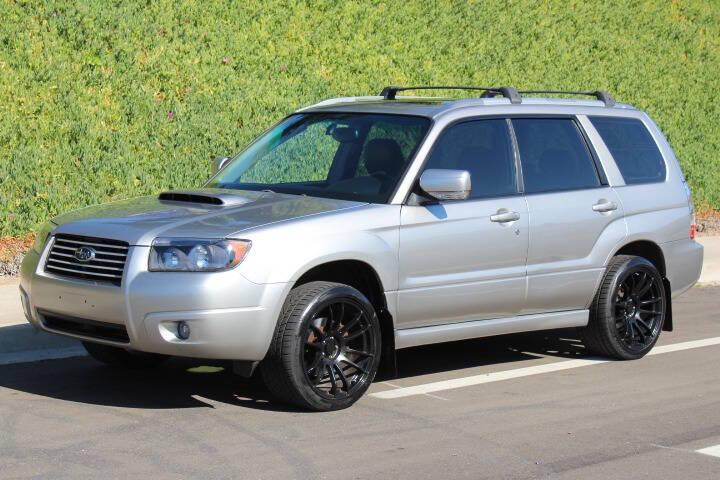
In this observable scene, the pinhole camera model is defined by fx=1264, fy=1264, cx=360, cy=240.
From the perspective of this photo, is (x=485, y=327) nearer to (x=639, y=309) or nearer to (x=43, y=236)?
(x=639, y=309)

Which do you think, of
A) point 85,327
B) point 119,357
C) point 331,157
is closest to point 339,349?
point 85,327

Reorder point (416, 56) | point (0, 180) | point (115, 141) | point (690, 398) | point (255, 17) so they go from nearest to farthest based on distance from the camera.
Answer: point (690, 398) → point (0, 180) → point (115, 141) → point (255, 17) → point (416, 56)

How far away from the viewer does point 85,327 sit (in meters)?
7.00

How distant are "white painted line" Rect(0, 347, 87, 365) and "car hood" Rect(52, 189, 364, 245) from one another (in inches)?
56.9

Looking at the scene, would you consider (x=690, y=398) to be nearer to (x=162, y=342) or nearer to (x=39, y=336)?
(x=162, y=342)

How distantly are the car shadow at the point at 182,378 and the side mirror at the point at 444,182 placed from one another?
1404 mm

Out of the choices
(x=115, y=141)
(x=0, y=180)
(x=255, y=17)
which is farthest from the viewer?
(x=255, y=17)

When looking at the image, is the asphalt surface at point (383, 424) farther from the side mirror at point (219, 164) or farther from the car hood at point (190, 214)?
the side mirror at point (219, 164)

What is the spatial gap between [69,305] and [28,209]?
5.14 meters

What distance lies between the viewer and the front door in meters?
7.44

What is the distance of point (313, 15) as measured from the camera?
612 inches

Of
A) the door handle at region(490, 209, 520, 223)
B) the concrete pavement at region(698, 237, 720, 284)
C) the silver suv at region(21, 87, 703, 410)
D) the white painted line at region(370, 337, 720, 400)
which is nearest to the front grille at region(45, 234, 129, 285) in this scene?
the silver suv at region(21, 87, 703, 410)

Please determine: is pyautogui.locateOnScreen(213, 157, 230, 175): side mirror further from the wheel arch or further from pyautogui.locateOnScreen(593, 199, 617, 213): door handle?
the wheel arch

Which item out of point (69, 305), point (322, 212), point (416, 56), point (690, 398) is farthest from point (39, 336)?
point (416, 56)
